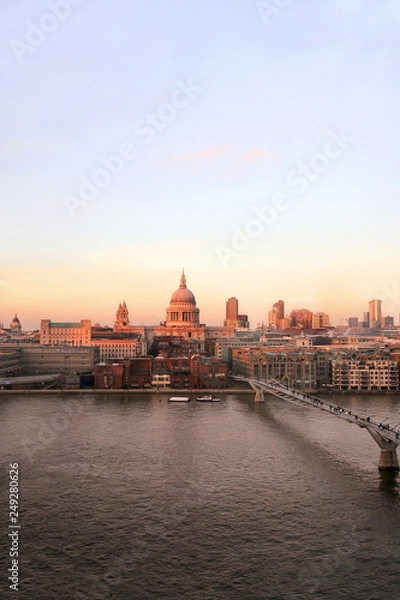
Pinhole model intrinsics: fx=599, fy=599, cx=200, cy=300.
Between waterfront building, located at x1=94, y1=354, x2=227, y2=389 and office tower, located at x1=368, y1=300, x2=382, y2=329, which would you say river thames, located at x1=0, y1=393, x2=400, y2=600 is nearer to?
waterfront building, located at x1=94, y1=354, x2=227, y2=389

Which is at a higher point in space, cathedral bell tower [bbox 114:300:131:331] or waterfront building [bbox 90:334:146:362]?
cathedral bell tower [bbox 114:300:131:331]

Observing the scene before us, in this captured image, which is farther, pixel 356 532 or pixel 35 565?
pixel 356 532

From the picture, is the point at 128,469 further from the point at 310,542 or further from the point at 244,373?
the point at 244,373

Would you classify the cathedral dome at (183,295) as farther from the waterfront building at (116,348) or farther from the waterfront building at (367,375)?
the waterfront building at (367,375)

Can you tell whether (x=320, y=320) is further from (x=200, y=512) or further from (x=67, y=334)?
(x=200, y=512)

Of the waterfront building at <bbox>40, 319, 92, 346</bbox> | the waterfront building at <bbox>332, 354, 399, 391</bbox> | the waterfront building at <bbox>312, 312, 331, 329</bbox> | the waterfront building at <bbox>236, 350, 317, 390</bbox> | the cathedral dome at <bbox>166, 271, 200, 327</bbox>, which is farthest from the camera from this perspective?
the waterfront building at <bbox>312, 312, 331, 329</bbox>

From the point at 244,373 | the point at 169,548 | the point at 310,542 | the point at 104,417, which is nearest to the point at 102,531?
the point at 169,548

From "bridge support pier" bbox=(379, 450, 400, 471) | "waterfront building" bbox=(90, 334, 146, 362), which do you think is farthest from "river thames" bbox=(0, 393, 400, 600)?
"waterfront building" bbox=(90, 334, 146, 362)

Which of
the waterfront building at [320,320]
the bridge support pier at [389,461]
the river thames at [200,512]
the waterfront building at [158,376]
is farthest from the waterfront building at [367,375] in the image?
the waterfront building at [320,320]
